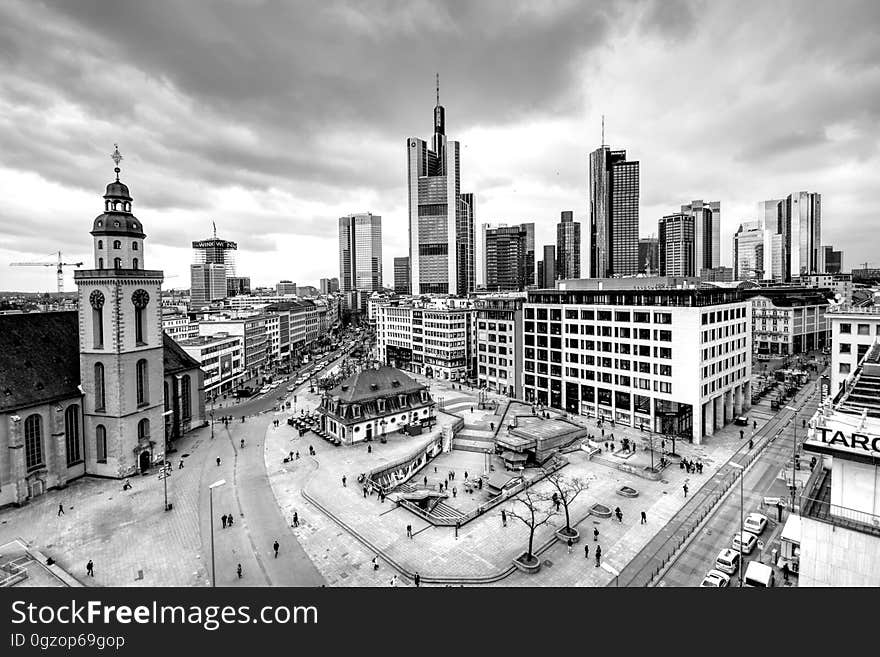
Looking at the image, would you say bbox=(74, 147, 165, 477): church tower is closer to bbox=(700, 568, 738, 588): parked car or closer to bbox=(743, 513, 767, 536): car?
bbox=(700, 568, 738, 588): parked car

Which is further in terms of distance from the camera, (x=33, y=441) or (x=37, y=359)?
(x=37, y=359)

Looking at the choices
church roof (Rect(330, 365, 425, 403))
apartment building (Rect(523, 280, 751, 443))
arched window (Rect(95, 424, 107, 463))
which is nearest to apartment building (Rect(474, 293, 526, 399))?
apartment building (Rect(523, 280, 751, 443))

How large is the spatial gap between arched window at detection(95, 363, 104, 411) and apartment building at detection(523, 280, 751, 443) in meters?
64.3

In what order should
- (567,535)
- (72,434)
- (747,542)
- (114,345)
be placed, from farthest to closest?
(114,345) → (72,434) → (567,535) → (747,542)

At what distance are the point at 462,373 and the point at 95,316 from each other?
7646cm

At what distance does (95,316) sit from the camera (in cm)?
5122

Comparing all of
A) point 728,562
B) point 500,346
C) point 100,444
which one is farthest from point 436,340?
point 728,562

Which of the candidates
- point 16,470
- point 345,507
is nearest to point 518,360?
point 345,507

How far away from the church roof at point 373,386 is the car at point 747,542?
45301 millimetres

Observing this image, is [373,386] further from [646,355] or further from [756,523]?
[756,523]

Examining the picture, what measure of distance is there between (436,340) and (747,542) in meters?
84.7

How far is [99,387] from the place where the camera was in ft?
169

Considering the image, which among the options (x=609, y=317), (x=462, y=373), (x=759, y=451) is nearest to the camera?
(x=759, y=451)
